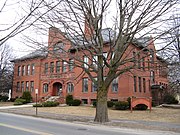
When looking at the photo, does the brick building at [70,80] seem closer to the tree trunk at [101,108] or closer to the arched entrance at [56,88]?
the arched entrance at [56,88]

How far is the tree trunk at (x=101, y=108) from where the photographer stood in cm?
1617

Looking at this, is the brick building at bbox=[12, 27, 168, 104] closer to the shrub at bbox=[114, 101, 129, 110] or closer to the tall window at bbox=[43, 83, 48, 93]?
the tall window at bbox=[43, 83, 48, 93]

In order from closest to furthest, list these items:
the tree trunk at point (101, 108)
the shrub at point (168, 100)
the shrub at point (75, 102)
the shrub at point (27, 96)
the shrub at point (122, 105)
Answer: the tree trunk at point (101, 108), the shrub at point (122, 105), the shrub at point (75, 102), the shrub at point (168, 100), the shrub at point (27, 96)

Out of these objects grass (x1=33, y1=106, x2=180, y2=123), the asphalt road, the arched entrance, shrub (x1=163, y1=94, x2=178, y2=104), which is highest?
the arched entrance

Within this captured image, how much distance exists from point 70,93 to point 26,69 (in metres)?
13.2

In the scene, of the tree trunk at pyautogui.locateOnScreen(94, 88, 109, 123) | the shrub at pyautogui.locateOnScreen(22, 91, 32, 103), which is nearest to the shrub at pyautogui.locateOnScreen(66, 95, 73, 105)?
the shrub at pyautogui.locateOnScreen(22, 91, 32, 103)

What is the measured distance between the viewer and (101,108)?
16.4 meters

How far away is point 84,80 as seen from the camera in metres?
35.7

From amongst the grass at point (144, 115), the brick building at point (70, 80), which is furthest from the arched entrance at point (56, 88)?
the grass at point (144, 115)

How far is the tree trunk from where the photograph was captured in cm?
1617

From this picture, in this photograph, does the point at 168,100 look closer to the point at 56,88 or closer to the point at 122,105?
the point at 122,105

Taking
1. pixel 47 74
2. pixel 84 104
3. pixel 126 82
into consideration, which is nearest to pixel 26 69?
pixel 47 74

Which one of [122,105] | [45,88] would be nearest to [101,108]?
[122,105]

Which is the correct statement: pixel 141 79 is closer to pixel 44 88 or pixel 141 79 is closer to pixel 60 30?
pixel 44 88
